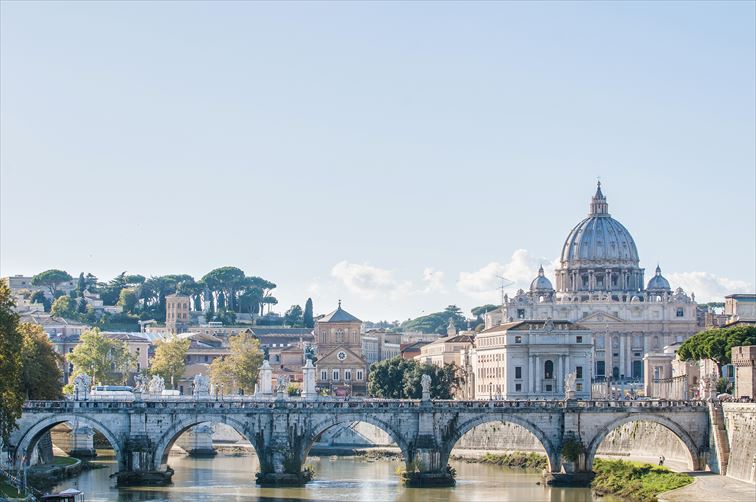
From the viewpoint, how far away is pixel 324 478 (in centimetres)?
9981

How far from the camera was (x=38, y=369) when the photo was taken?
9975 centimetres

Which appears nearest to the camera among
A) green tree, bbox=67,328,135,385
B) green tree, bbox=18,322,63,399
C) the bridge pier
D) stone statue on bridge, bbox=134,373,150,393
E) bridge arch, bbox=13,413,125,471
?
bridge arch, bbox=13,413,125,471

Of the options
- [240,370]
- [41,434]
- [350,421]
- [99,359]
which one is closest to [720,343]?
[350,421]

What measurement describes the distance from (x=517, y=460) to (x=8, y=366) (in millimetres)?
39513

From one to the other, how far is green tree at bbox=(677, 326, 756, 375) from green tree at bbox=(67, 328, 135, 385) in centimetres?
5056

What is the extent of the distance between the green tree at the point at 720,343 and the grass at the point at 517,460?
16563 millimetres

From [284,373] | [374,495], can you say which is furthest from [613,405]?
[284,373]

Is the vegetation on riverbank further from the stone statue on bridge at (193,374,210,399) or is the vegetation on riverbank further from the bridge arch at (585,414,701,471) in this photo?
the bridge arch at (585,414,701,471)

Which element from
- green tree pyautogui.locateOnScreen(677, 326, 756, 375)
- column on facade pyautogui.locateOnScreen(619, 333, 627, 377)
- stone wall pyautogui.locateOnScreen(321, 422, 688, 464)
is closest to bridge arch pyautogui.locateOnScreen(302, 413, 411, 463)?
stone wall pyautogui.locateOnScreen(321, 422, 688, 464)

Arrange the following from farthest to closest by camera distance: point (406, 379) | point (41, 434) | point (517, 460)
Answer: point (406, 379) < point (517, 460) < point (41, 434)

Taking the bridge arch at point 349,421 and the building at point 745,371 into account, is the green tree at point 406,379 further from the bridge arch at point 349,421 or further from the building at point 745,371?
the bridge arch at point 349,421

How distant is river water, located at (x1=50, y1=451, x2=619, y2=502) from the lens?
282ft

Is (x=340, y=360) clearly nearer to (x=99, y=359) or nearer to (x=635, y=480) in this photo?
(x=99, y=359)

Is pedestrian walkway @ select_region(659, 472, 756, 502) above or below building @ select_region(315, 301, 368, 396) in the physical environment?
below
